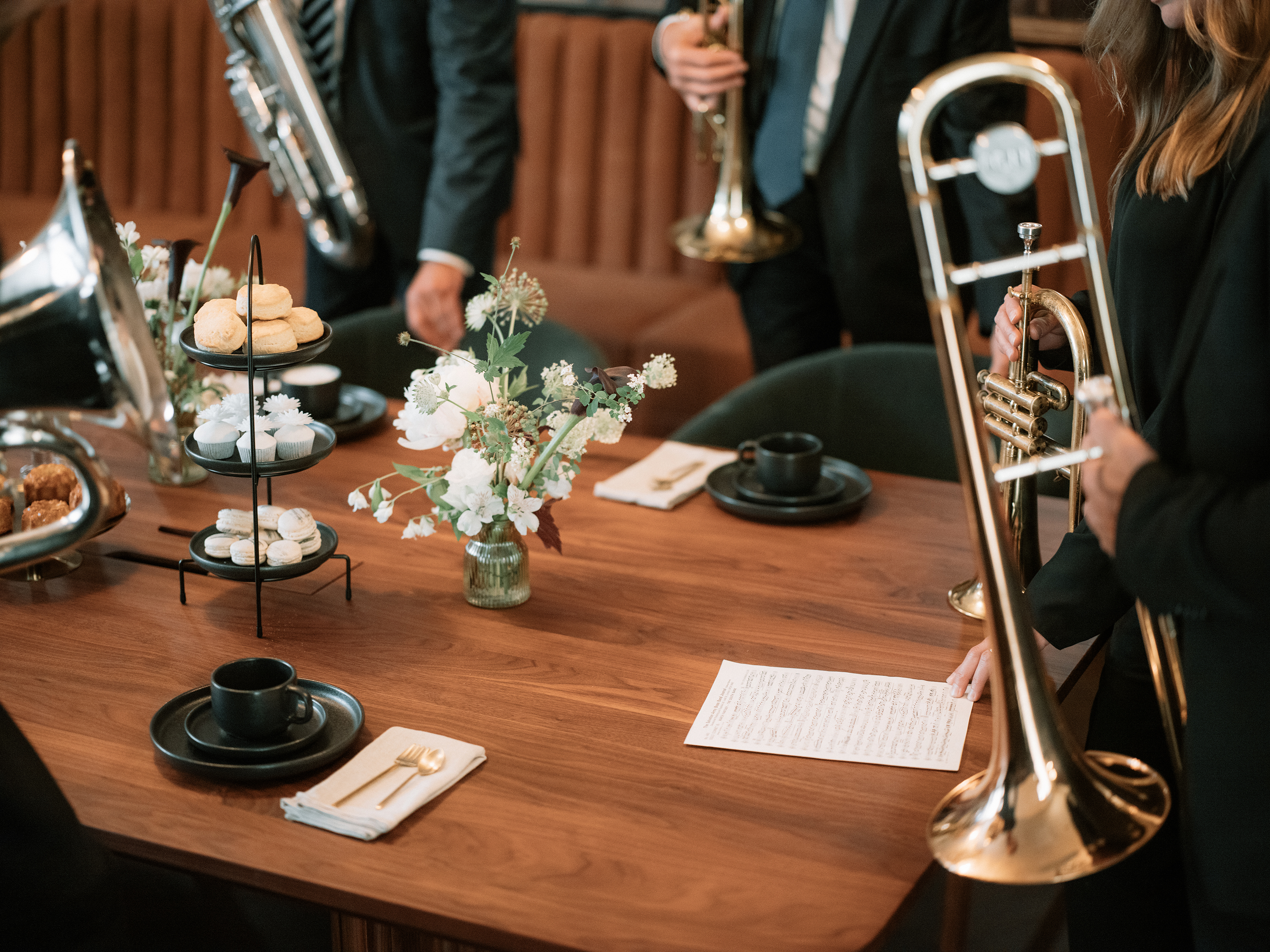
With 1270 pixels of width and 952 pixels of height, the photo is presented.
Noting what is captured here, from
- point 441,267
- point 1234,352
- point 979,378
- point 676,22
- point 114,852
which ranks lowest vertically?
point 114,852

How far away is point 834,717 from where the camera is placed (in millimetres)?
1199

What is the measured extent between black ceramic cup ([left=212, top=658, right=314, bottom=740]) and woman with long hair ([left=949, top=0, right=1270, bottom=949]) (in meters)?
0.63

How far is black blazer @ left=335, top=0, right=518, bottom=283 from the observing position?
2.50 metres

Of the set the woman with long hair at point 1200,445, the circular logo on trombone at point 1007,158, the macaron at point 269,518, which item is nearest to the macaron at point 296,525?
the macaron at point 269,518

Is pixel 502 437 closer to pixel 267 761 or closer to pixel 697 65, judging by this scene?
pixel 267 761

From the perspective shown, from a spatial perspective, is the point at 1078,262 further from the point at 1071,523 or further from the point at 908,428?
the point at 1071,523

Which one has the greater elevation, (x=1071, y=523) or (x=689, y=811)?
Answer: (x=1071, y=523)

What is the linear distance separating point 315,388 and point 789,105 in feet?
3.80

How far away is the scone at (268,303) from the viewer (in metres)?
1.31

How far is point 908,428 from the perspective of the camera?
2.09 meters

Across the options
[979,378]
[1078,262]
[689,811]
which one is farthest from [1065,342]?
[1078,262]

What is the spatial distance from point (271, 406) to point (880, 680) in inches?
27.0

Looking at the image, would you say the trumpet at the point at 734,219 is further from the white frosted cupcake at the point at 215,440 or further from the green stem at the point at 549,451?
the white frosted cupcake at the point at 215,440

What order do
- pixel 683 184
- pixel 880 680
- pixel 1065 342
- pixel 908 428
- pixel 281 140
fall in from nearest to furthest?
1. pixel 880 680
2. pixel 1065 342
3. pixel 908 428
4. pixel 281 140
5. pixel 683 184
